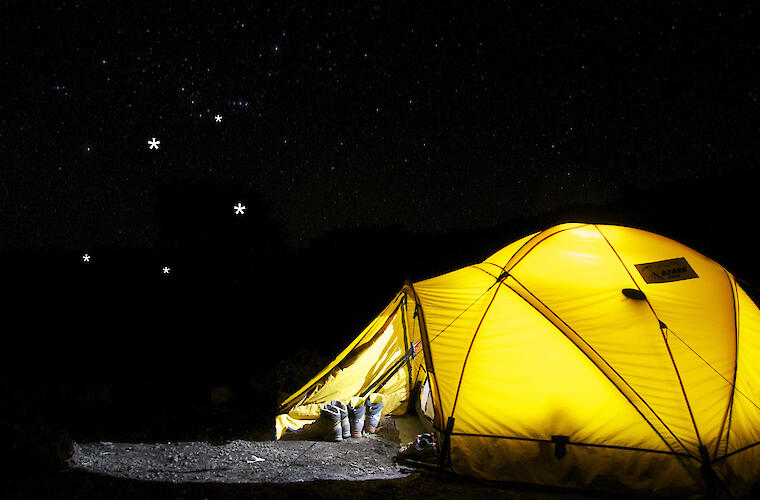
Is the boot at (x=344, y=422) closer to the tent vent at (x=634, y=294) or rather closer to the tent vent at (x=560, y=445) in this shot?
the tent vent at (x=560, y=445)

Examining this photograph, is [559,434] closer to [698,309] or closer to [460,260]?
[698,309]

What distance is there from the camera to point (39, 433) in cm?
519

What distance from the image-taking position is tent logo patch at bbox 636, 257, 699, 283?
5.80 m

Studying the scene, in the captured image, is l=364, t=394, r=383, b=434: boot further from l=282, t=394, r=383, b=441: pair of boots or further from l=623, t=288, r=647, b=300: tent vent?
l=623, t=288, r=647, b=300: tent vent

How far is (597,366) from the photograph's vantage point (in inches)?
207

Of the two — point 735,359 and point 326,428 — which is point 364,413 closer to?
point 326,428

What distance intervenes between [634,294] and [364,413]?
14.2ft

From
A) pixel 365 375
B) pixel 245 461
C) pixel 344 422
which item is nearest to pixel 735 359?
pixel 344 422

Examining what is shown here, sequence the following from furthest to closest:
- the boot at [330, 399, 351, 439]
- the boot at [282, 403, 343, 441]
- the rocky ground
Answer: the boot at [330, 399, 351, 439]
the boot at [282, 403, 343, 441]
the rocky ground

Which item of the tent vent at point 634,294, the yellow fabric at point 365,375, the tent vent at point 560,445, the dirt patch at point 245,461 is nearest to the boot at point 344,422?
the dirt patch at point 245,461

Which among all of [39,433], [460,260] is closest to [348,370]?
[39,433]

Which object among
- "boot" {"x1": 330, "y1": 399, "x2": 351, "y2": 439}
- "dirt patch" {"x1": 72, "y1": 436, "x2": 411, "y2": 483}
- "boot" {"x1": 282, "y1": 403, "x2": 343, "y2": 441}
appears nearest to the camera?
"dirt patch" {"x1": 72, "y1": 436, "x2": 411, "y2": 483}

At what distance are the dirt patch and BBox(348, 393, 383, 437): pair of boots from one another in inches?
8.4

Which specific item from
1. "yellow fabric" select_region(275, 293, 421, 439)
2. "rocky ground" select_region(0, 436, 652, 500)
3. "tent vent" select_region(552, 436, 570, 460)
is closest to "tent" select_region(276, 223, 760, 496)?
"tent vent" select_region(552, 436, 570, 460)
